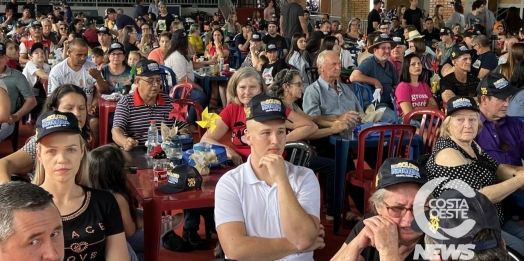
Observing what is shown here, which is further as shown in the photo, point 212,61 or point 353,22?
point 353,22

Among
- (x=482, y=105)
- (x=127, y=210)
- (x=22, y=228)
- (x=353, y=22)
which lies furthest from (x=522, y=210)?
(x=353, y=22)

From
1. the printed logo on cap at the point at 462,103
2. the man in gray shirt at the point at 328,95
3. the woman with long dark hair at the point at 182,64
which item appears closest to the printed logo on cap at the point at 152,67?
the man in gray shirt at the point at 328,95

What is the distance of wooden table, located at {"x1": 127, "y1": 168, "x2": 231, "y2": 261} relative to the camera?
11.5 ft

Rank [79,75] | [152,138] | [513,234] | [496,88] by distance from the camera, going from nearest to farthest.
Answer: [513,234] < [496,88] < [152,138] < [79,75]

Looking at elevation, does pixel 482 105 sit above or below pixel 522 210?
above

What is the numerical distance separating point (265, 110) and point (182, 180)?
0.76 meters

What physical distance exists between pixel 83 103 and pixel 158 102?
0.90m

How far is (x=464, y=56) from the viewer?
6801 millimetres

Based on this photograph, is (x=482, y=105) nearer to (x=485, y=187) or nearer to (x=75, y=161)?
(x=485, y=187)

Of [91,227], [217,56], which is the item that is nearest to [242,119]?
[91,227]

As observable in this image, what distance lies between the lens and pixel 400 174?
8.57 feet

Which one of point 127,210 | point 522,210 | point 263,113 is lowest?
point 522,210

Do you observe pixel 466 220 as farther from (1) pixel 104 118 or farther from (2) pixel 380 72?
(2) pixel 380 72

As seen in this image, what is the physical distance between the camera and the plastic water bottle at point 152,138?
4305 millimetres
